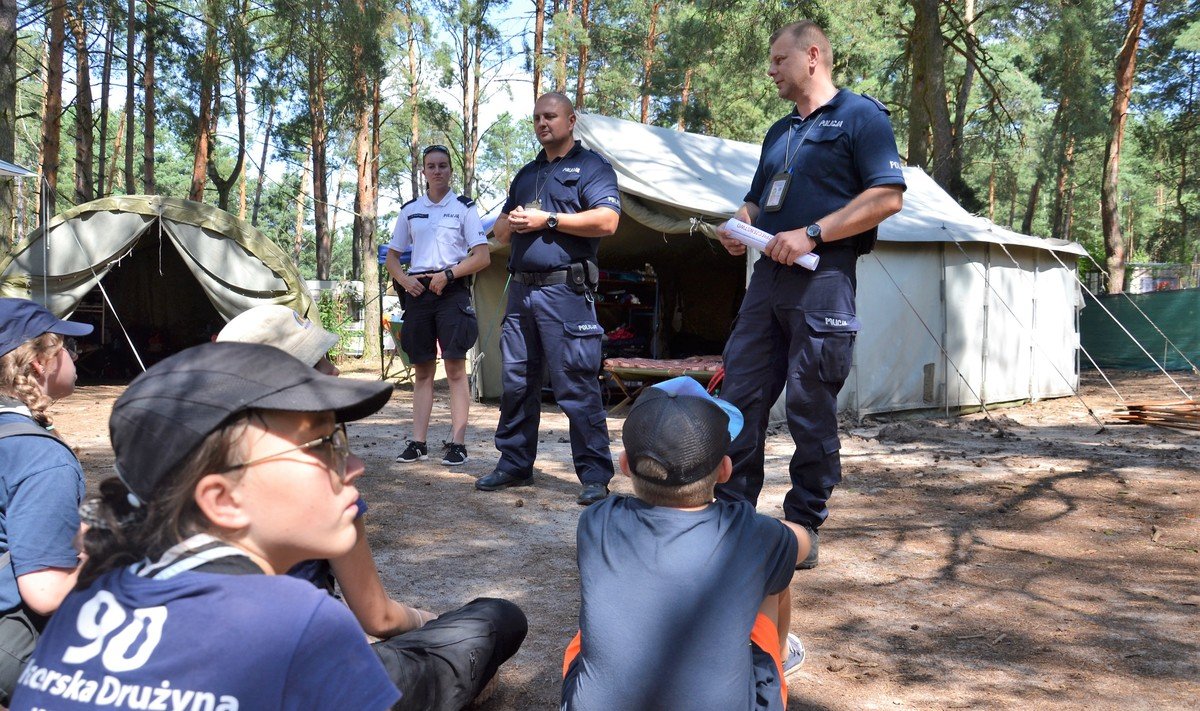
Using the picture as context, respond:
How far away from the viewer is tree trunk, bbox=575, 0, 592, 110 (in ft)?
78.8

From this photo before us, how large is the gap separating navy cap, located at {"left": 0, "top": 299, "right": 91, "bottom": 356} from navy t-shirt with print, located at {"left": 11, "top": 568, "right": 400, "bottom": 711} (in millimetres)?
1203

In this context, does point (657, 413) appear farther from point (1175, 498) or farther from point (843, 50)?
point (843, 50)

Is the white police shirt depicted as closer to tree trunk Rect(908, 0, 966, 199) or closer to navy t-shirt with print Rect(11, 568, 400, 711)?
navy t-shirt with print Rect(11, 568, 400, 711)

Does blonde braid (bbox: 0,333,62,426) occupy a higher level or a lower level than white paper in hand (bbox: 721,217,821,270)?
lower

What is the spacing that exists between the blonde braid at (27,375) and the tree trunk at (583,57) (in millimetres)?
22892

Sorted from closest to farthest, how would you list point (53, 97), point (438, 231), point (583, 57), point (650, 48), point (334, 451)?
point (334, 451), point (438, 231), point (53, 97), point (583, 57), point (650, 48)

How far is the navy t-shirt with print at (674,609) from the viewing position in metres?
1.69

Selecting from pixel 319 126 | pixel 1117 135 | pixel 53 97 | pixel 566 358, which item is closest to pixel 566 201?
pixel 566 358

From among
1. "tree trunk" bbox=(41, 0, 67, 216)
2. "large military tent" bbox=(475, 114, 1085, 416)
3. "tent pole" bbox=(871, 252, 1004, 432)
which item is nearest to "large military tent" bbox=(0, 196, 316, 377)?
"large military tent" bbox=(475, 114, 1085, 416)

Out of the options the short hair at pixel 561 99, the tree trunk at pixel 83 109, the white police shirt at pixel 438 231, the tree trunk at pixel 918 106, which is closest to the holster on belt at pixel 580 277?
the short hair at pixel 561 99

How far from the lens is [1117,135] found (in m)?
19.9

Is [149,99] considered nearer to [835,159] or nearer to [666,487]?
[835,159]

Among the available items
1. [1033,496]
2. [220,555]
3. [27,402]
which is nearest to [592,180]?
[1033,496]

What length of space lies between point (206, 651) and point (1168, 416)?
9.06 meters
